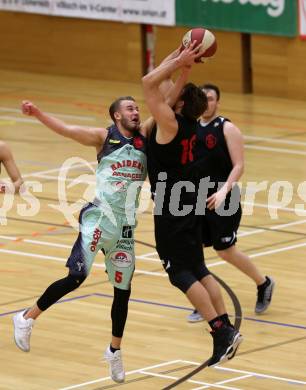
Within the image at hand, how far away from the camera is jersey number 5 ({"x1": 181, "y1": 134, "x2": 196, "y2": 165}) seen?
10531 millimetres

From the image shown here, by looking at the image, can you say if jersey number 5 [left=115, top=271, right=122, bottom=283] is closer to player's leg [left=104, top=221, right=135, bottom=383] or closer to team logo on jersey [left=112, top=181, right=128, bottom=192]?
player's leg [left=104, top=221, right=135, bottom=383]

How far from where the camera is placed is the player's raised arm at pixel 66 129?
10461 millimetres

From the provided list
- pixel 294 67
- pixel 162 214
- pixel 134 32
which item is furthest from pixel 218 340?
pixel 134 32

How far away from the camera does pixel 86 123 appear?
76.4 ft

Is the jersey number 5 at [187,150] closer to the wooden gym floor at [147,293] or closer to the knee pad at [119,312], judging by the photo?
the knee pad at [119,312]

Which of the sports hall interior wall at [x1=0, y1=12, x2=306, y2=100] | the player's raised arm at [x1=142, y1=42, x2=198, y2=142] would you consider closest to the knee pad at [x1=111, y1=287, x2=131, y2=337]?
the player's raised arm at [x1=142, y1=42, x2=198, y2=142]

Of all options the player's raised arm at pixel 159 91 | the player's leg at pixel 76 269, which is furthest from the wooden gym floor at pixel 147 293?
the player's raised arm at pixel 159 91

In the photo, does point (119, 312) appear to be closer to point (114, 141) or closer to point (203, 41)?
point (114, 141)

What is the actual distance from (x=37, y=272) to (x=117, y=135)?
4.20 meters

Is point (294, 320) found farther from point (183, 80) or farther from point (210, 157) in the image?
point (183, 80)

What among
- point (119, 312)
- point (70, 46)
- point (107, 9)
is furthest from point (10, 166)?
point (70, 46)

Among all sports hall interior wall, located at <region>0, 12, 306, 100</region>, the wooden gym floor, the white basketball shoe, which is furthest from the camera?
sports hall interior wall, located at <region>0, 12, 306, 100</region>

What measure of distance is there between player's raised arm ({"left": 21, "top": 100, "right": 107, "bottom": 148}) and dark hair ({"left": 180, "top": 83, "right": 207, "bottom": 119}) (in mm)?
721

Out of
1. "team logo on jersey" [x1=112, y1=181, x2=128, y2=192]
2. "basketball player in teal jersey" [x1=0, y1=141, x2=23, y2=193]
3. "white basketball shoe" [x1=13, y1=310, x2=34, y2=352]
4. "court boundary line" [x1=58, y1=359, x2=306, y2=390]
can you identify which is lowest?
"court boundary line" [x1=58, y1=359, x2=306, y2=390]
